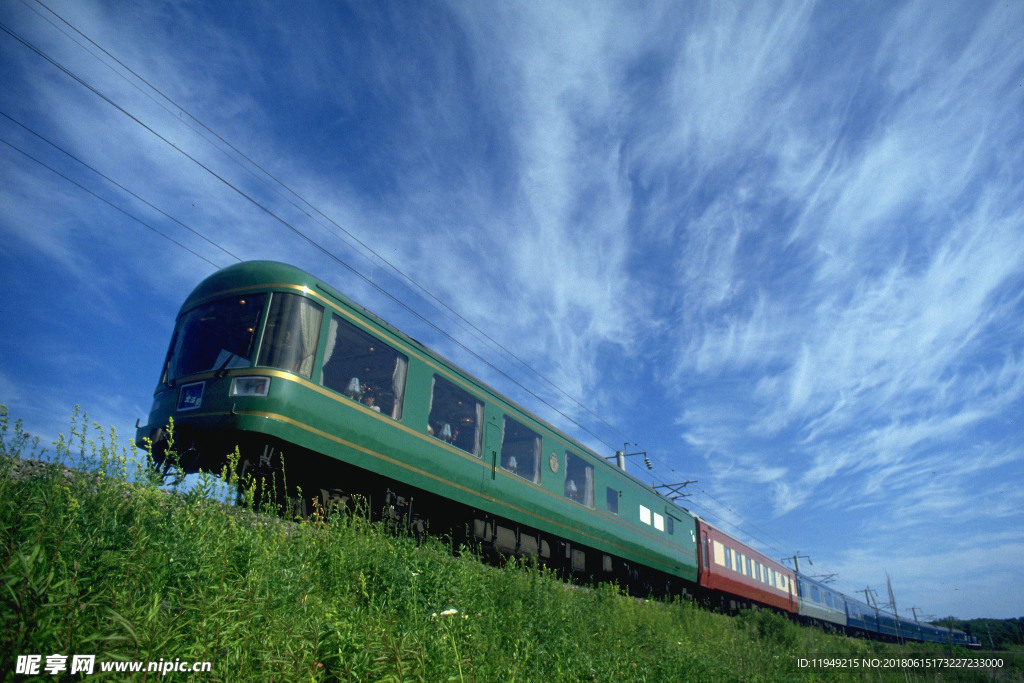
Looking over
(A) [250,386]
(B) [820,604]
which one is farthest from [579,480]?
(B) [820,604]

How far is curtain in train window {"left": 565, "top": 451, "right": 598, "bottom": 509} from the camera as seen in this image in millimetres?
12008

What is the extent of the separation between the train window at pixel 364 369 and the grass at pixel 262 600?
1544 millimetres

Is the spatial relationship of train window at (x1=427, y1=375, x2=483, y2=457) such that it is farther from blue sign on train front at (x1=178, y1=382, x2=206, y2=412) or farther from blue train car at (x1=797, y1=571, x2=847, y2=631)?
blue train car at (x1=797, y1=571, x2=847, y2=631)

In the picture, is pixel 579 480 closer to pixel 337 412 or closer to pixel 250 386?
pixel 337 412

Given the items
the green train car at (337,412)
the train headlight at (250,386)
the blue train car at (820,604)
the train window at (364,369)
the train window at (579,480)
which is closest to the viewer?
the train headlight at (250,386)

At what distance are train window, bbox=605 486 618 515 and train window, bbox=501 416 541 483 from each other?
3415 millimetres

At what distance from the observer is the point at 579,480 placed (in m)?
12.4

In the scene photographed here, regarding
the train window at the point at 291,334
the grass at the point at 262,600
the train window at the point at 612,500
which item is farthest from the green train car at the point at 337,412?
the train window at the point at 612,500

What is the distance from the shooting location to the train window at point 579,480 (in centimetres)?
1201

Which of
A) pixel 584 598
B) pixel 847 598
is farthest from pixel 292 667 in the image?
pixel 847 598

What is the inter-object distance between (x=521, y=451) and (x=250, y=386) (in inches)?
213

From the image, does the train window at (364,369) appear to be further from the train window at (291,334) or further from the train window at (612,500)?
the train window at (612,500)

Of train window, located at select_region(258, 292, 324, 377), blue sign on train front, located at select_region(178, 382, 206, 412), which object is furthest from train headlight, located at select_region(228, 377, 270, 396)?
blue sign on train front, located at select_region(178, 382, 206, 412)

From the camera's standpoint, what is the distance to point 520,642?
510 centimetres
